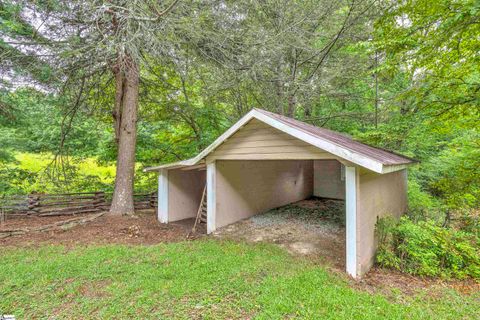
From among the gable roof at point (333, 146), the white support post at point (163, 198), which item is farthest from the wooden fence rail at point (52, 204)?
the gable roof at point (333, 146)

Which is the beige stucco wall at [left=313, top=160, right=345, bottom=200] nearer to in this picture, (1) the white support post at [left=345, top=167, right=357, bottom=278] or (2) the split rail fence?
(1) the white support post at [left=345, top=167, right=357, bottom=278]

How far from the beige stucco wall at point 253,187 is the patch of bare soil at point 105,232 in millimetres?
1413

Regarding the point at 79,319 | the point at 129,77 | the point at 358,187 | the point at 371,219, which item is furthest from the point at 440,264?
the point at 129,77

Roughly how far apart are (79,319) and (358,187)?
15.0 ft

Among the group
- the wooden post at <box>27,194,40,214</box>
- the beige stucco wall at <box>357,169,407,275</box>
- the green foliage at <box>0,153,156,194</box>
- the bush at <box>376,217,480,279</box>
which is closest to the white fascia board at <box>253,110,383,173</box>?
the beige stucco wall at <box>357,169,407,275</box>

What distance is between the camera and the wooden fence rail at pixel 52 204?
26.7 feet

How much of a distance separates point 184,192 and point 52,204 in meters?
4.35

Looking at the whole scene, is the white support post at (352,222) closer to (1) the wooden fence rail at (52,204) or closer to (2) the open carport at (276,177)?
(2) the open carport at (276,177)

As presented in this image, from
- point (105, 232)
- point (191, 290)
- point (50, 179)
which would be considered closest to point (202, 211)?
point (105, 232)

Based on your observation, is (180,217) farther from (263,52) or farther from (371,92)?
(371,92)

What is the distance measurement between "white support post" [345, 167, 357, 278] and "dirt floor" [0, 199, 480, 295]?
0.73 ft

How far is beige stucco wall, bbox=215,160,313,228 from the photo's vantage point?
23.3 ft

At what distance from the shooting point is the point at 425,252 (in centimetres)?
463

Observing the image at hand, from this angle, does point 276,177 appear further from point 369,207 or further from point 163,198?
point 369,207
